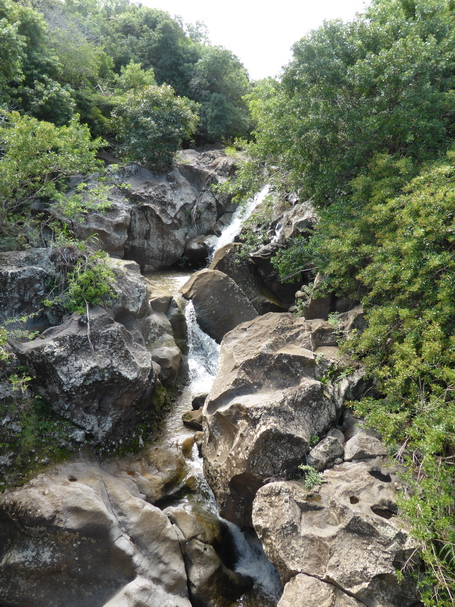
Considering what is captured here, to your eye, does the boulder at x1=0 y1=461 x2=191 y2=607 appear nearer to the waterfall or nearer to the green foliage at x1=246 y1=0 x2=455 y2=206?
the waterfall

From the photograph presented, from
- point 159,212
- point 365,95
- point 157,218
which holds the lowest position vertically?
point 157,218

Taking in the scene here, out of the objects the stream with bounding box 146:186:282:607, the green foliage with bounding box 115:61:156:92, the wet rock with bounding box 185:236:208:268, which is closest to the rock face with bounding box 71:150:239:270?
the wet rock with bounding box 185:236:208:268

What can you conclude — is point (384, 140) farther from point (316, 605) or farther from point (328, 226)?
point (316, 605)

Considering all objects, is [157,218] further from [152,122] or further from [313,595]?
[313,595]

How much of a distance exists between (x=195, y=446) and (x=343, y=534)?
14.2 ft

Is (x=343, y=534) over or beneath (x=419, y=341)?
beneath

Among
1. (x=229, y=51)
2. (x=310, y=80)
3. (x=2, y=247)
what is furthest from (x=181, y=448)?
(x=229, y=51)

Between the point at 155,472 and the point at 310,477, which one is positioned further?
the point at 155,472

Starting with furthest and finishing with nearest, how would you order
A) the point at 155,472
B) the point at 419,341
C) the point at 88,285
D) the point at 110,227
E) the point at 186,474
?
the point at 110,227, the point at 88,285, the point at 186,474, the point at 155,472, the point at 419,341

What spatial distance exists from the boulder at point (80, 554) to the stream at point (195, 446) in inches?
53.7

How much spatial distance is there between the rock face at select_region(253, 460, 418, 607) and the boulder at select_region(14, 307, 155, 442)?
3864 millimetres

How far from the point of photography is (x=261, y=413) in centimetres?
666

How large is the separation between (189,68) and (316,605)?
1233 inches

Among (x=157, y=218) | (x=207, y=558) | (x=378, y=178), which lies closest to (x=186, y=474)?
(x=207, y=558)
